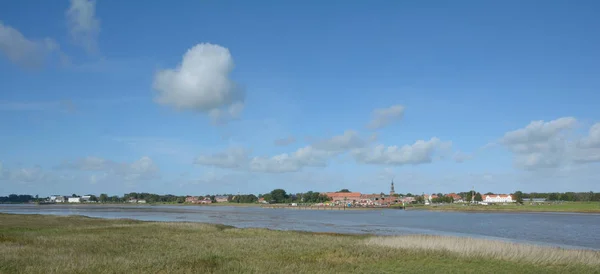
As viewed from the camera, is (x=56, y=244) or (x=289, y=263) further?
(x=56, y=244)

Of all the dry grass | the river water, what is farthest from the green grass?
the river water

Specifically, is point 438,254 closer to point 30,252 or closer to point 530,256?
point 530,256

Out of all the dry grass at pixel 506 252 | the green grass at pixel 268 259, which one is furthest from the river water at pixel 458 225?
the green grass at pixel 268 259

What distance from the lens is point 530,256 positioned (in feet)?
84.2

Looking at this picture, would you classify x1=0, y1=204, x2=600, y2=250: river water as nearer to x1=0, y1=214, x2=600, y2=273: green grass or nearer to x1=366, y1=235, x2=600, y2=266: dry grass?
x1=366, y1=235, x2=600, y2=266: dry grass

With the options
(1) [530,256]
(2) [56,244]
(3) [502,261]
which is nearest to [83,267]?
(2) [56,244]

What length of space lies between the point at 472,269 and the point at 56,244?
24.4 meters

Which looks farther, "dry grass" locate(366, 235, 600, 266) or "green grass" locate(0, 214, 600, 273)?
"dry grass" locate(366, 235, 600, 266)

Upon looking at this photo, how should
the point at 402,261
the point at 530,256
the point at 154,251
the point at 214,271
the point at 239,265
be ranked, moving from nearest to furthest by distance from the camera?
the point at 214,271
the point at 239,265
the point at 402,261
the point at 530,256
the point at 154,251

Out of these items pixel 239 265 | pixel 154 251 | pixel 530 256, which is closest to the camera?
pixel 239 265

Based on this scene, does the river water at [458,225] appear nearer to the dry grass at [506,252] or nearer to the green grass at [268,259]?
the dry grass at [506,252]

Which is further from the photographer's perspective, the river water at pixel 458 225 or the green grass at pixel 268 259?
the river water at pixel 458 225

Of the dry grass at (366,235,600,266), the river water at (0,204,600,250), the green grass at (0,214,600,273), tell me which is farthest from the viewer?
the river water at (0,204,600,250)

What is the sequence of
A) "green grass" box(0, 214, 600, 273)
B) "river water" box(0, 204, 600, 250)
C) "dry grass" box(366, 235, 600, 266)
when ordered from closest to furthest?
"green grass" box(0, 214, 600, 273)
"dry grass" box(366, 235, 600, 266)
"river water" box(0, 204, 600, 250)
